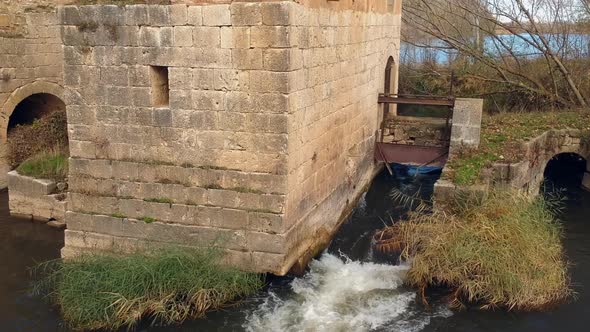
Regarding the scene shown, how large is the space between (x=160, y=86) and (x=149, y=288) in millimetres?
2537

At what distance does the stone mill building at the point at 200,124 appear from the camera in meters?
6.74

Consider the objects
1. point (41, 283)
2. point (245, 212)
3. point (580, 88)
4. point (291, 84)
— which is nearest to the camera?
point (291, 84)

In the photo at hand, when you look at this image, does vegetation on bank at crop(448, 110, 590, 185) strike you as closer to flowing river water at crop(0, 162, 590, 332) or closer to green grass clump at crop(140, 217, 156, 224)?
flowing river water at crop(0, 162, 590, 332)

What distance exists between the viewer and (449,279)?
7238mm

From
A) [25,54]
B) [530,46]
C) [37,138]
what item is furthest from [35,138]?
[530,46]

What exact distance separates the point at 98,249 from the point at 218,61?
316 cm

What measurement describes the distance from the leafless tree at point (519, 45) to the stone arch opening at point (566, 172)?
168 cm

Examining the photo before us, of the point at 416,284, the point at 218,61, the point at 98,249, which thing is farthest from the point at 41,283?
the point at 416,284

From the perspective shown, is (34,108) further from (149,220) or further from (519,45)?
(519,45)

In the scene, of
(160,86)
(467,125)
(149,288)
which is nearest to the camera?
(149,288)

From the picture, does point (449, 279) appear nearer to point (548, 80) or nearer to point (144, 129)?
point (144, 129)

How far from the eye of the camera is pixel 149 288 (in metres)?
6.73

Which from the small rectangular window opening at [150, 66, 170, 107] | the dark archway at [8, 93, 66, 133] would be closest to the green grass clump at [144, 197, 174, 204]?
the small rectangular window opening at [150, 66, 170, 107]

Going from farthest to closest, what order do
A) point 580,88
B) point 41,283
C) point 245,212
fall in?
point 580,88 → point 41,283 → point 245,212
